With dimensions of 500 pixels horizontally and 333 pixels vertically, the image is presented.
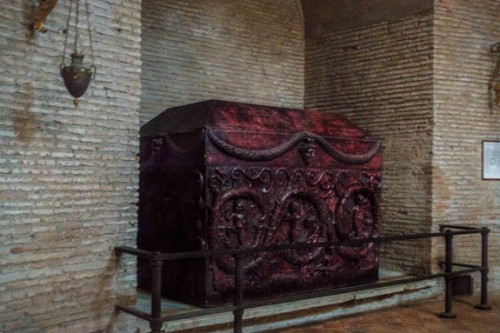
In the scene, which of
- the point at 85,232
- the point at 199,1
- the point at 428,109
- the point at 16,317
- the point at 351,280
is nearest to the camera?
the point at 16,317

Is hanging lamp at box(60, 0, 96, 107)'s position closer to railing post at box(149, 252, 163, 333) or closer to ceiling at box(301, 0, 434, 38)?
railing post at box(149, 252, 163, 333)

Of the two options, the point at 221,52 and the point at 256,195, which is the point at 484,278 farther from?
the point at 221,52

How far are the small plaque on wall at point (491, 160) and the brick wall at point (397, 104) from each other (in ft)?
2.63

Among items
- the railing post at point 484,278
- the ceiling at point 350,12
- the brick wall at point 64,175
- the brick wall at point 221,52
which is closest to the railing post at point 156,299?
the brick wall at point 64,175

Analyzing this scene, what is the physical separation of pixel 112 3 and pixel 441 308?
4423mm

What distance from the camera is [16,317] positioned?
3.71 meters

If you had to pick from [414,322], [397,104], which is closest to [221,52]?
[397,104]

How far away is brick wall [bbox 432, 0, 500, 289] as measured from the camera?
636 centimetres

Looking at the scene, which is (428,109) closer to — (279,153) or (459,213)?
(459,213)

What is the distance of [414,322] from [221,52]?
3.72m

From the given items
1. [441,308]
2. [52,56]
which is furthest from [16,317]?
[441,308]

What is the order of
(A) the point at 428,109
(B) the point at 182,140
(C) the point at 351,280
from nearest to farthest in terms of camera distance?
(B) the point at 182,140 → (C) the point at 351,280 → (A) the point at 428,109

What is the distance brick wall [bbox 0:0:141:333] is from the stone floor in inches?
68.9

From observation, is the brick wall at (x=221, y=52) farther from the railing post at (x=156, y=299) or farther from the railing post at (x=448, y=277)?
the railing post at (x=448, y=277)
